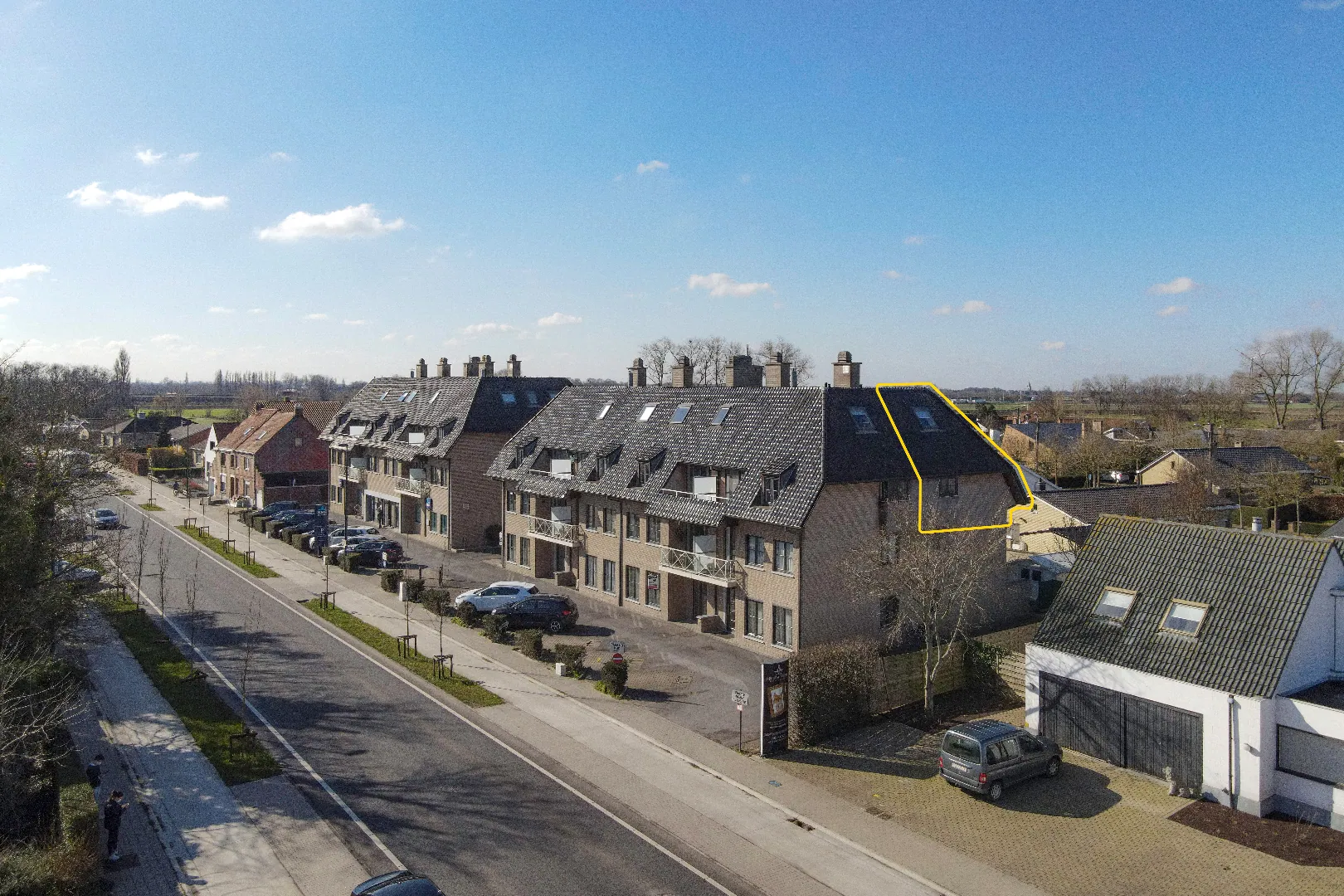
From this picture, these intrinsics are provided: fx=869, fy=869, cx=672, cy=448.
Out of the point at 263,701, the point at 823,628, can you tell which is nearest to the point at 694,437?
the point at 823,628

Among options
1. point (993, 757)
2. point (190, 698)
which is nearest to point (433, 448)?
point (190, 698)

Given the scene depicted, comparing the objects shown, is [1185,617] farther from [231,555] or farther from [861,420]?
[231,555]

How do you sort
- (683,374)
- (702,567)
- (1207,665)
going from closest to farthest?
(1207,665) → (702,567) → (683,374)

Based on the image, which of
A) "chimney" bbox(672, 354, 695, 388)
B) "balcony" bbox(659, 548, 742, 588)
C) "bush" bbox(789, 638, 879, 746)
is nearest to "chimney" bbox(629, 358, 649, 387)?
"chimney" bbox(672, 354, 695, 388)

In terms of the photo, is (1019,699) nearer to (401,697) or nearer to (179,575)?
(401,697)

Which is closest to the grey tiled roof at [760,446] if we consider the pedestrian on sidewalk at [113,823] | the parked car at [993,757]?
the parked car at [993,757]

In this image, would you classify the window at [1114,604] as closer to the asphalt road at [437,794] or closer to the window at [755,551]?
the window at [755,551]
